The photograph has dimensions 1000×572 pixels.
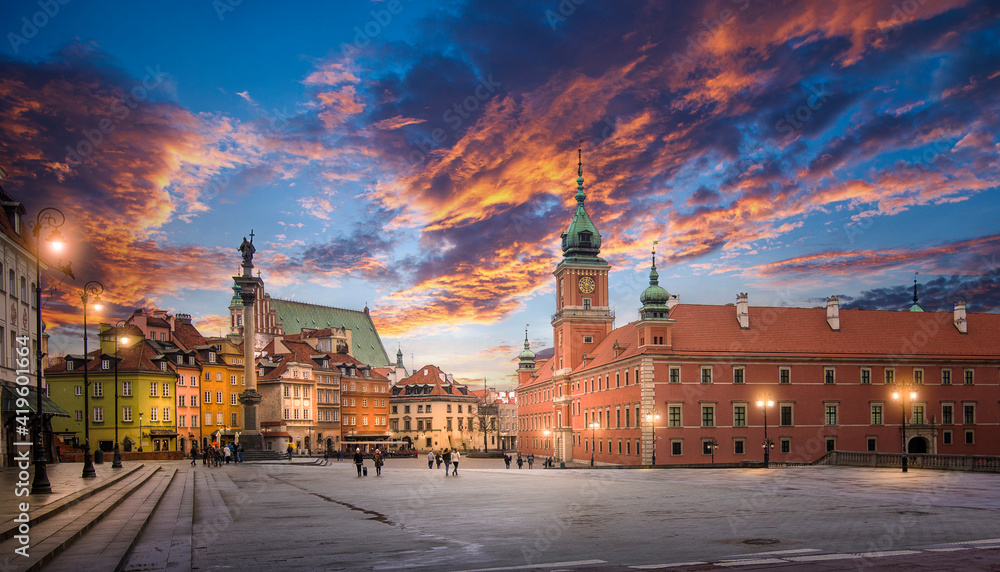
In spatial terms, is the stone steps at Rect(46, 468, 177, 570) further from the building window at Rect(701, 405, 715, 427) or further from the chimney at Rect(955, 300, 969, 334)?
the chimney at Rect(955, 300, 969, 334)

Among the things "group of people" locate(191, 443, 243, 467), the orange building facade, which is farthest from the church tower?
"group of people" locate(191, 443, 243, 467)

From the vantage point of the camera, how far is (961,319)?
80938mm

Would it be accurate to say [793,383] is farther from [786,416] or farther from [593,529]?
[593,529]

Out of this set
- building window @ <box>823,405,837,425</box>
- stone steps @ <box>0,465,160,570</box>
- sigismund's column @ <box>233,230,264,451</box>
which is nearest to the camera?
stone steps @ <box>0,465,160,570</box>

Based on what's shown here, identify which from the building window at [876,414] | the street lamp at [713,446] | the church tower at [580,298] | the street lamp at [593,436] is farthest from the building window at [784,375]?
the church tower at [580,298]

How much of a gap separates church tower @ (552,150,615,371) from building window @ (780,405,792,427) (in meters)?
31.9

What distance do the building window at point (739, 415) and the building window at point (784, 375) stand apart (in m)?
4.67

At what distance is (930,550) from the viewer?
587 inches

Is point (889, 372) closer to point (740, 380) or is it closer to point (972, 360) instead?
point (972, 360)

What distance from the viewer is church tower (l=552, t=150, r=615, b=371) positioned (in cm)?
10169

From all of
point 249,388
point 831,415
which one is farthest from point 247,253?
point 831,415

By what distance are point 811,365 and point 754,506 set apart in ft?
177

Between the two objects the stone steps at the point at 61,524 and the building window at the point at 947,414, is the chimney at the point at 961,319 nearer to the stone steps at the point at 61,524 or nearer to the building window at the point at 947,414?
the building window at the point at 947,414

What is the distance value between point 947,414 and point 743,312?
72.8 ft
